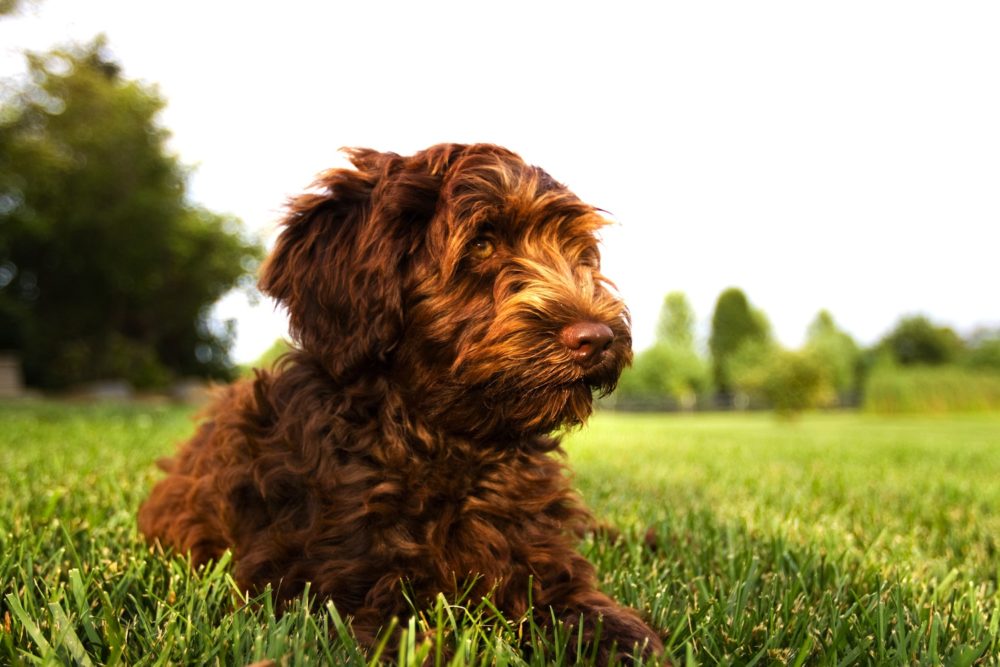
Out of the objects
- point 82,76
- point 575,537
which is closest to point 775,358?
point 82,76

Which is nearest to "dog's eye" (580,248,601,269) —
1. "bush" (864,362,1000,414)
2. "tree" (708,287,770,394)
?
"bush" (864,362,1000,414)

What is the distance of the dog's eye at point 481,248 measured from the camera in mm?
2447

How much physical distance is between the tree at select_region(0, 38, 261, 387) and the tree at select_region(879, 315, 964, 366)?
5654 cm

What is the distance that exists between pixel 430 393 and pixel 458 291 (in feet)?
1.13

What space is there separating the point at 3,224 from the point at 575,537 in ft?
93.4

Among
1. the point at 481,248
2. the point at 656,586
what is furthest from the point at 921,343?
the point at 481,248

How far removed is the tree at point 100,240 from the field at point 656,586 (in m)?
22.5

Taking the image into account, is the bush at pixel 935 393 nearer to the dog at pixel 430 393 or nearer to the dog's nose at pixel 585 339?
the dog at pixel 430 393

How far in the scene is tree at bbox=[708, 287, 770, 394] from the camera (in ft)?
259

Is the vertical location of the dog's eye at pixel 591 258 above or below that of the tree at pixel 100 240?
below

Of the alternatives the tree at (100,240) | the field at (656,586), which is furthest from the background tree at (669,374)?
the field at (656,586)

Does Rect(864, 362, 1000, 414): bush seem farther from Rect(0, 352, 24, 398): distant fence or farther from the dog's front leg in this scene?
Rect(0, 352, 24, 398): distant fence

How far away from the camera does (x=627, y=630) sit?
2.07m

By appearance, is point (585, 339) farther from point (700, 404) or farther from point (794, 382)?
point (700, 404)
